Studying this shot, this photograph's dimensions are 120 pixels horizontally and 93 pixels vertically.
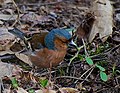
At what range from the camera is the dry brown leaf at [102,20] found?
4.36m

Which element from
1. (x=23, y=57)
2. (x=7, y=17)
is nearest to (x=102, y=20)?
(x=23, y=57)

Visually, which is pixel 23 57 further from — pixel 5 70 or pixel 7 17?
pixel 7 17

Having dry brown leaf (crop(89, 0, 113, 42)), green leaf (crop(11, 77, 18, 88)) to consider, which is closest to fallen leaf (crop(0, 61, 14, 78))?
green leaf (crop(11, 77, 18, 88))

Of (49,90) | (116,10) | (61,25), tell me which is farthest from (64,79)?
(116,10)

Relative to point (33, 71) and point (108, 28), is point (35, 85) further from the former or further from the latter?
point (108, 28)

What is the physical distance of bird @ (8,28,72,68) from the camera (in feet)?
12.4

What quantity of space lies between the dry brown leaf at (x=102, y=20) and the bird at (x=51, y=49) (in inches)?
25.0

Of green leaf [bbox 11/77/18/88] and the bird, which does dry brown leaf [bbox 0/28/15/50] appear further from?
green leaf [bbox 11/77/18/88]

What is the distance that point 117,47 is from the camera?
432 centimetres

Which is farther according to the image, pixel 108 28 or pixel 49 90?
pixel 108 28

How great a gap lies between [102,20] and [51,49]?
0.83 m

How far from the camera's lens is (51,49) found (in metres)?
3.86

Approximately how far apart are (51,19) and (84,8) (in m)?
0.79

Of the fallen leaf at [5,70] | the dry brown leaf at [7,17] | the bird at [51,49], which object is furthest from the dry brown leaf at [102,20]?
the fallen leaf at [5,70]
